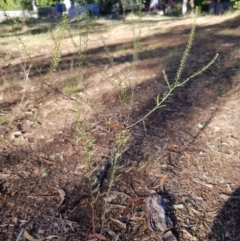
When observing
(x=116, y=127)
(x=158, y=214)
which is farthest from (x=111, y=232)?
(x=116, y=127)

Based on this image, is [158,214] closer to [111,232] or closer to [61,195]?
[111,232]

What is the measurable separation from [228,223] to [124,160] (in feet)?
3.34

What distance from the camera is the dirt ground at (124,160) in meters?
2.09

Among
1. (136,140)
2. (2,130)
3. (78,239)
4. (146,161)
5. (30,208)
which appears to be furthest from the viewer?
(2,130)

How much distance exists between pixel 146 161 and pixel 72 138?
33.5 inches

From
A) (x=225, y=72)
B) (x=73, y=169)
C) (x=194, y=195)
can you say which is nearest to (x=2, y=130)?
(x=73, y=169)

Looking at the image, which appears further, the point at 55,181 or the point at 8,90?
the point at 8,90

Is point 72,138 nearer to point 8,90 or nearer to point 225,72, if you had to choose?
point 8,90

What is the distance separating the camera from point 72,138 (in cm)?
308

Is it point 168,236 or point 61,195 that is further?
point 61,195

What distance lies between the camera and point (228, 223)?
2.07 metres

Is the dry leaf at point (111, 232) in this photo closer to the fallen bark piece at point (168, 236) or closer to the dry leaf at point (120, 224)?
the dry leaf at point (120, 224)

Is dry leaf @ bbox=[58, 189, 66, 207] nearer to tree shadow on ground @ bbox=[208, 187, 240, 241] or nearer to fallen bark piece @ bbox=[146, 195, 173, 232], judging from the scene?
fallen bark piece @ bbox=[146, 195, 173, 232]

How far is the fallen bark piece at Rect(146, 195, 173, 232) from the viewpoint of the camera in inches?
80.1
